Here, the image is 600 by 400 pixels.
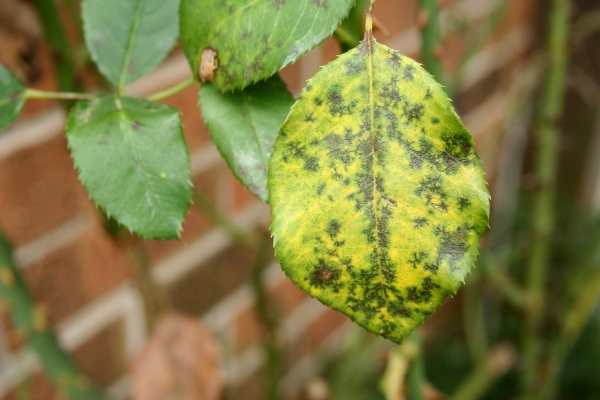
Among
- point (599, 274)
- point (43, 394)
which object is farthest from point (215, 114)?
point (599, 274)

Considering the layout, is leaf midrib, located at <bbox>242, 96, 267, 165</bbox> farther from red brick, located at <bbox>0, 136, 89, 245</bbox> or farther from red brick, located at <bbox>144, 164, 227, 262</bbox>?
red brick, located at <bbox>144, 164, 227, 262</bbox>

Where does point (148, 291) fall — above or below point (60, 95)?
below

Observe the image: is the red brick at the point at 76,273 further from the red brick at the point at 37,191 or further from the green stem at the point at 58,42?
the green stem at the point at 58,42

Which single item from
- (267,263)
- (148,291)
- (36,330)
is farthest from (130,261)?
(267,263)

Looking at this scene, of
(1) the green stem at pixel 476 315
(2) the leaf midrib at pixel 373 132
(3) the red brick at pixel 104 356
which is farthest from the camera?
(1) the green stem at pixel 476 315

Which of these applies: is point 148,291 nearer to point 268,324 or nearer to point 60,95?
point 268,324

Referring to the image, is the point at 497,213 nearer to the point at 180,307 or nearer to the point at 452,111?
the point at 180,307

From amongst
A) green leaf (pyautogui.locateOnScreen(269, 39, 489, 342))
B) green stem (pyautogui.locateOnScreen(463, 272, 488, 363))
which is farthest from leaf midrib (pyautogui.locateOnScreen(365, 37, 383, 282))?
green stem (pyautogui.locateOnScreen(463, 272, 488, 363))

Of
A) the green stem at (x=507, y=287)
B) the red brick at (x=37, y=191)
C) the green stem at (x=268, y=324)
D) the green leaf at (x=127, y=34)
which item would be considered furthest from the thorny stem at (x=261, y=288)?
the green leaf at (x=127, y=34)
